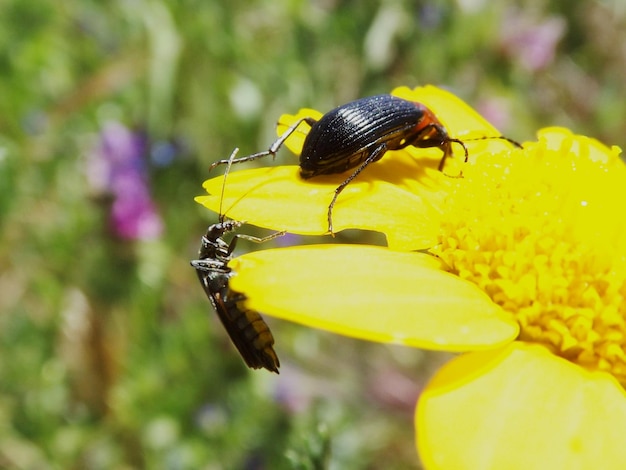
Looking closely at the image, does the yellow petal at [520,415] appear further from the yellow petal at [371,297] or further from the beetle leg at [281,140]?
the beetle leg at [281,140]

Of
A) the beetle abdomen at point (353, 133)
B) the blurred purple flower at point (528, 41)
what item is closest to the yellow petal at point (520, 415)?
the beetle abdomen at point (353, 133)

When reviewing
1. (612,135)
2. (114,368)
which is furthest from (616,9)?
(114,368)

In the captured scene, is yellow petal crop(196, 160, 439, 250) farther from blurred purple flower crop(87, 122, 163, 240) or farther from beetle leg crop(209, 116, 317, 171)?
blurred purple flower crop(87, 122, 163, 240)

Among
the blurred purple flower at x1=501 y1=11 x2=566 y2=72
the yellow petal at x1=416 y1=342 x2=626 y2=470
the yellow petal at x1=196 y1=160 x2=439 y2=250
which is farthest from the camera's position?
the blurred purple flower at x1=501 y1=11 x2=566 y2=72

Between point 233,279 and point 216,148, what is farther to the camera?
point 216,148

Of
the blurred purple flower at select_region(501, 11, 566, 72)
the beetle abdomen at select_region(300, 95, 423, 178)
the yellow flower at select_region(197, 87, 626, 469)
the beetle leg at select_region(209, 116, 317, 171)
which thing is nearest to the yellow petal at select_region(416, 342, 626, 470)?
the yellow flower at select_region(197, 87, 626, 469)

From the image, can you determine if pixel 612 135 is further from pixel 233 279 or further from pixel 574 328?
pixel 233 279

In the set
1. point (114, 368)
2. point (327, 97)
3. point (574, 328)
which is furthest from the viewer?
point (327, 97)
